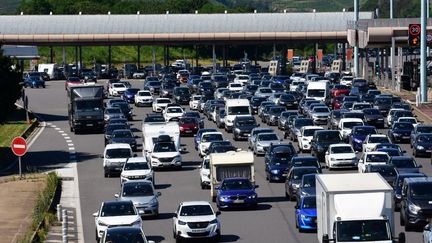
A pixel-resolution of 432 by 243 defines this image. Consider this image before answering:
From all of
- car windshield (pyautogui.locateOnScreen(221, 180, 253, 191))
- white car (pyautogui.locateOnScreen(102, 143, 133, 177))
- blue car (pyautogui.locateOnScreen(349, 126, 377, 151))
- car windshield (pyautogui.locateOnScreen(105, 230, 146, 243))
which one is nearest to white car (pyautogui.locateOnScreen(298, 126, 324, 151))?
blue car (pyautogui.locateOnScreen(349, 126, 377, 151))

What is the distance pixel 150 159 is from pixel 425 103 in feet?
105

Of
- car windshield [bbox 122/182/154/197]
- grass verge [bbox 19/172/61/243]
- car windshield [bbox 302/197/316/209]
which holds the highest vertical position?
car windshield [bbox 302/197/316/209]

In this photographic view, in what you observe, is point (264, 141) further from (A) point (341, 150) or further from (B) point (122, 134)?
(B) point (122, 134)

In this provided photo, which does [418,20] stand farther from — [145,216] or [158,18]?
[145,216]

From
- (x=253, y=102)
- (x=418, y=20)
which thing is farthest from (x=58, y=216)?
(x=418, y=20)

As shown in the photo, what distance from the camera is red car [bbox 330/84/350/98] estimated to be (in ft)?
320

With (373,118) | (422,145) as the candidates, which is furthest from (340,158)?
(373,118)

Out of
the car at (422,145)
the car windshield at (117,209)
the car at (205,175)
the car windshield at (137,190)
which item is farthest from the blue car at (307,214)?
the car at (422,145)

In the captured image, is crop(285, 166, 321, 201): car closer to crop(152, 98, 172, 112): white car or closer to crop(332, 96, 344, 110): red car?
crop(332, 96, 344, 110): red car

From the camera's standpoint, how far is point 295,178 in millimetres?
50688

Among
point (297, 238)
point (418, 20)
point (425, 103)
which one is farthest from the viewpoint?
point (418, 20)

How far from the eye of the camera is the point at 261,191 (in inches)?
2156

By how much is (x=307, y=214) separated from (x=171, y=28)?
96404mm

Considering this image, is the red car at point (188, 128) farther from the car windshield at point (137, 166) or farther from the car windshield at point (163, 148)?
the car windshield at point (137, 166)
